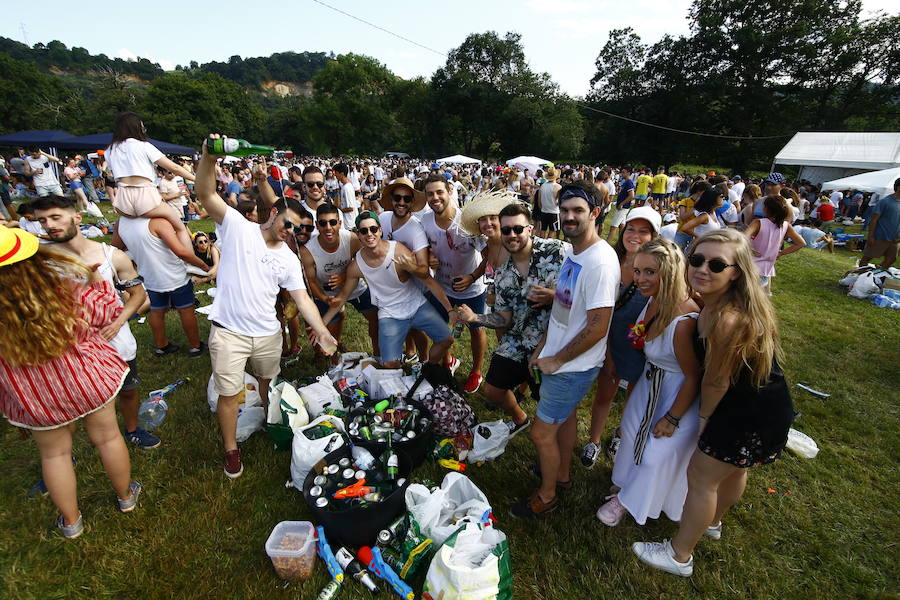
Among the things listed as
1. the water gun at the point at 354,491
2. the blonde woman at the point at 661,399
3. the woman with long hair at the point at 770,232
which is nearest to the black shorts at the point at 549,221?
the woman with long hair at the point at 770,232

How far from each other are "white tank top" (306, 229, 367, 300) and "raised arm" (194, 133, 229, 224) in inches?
62.4

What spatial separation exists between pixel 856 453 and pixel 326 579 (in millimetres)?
4648

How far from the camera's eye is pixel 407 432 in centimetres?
324

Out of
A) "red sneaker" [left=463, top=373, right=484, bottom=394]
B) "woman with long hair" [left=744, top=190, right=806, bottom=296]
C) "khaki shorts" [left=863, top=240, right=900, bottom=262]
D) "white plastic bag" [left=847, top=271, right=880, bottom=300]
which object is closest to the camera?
"red sneaker" [left=463, top=373, right=484, bottom=394]

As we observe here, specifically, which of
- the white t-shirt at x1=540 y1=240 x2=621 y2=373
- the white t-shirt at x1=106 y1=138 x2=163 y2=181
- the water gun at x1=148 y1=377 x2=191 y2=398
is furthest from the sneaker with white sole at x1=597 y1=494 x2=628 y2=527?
the white t-shirt at x1=106 y1=138 x2=163 y2=181

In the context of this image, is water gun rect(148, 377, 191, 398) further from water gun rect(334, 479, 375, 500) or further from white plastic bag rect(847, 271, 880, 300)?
white plastic bag rect(847, 271, 880, 300)

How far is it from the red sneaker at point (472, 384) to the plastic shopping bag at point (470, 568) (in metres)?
2.15

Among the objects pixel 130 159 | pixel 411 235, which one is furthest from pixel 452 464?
pixel 130 159

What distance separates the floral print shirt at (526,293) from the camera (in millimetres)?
2969

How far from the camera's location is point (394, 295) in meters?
4.07

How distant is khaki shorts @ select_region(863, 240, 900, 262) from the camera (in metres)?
7.54

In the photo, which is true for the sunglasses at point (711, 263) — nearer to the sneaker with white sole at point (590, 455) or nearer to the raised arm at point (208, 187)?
the sneaker with white sole at point (590, 455)

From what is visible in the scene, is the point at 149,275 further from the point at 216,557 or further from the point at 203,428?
the point at 216,557

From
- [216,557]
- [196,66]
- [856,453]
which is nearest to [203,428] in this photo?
[216,557]
